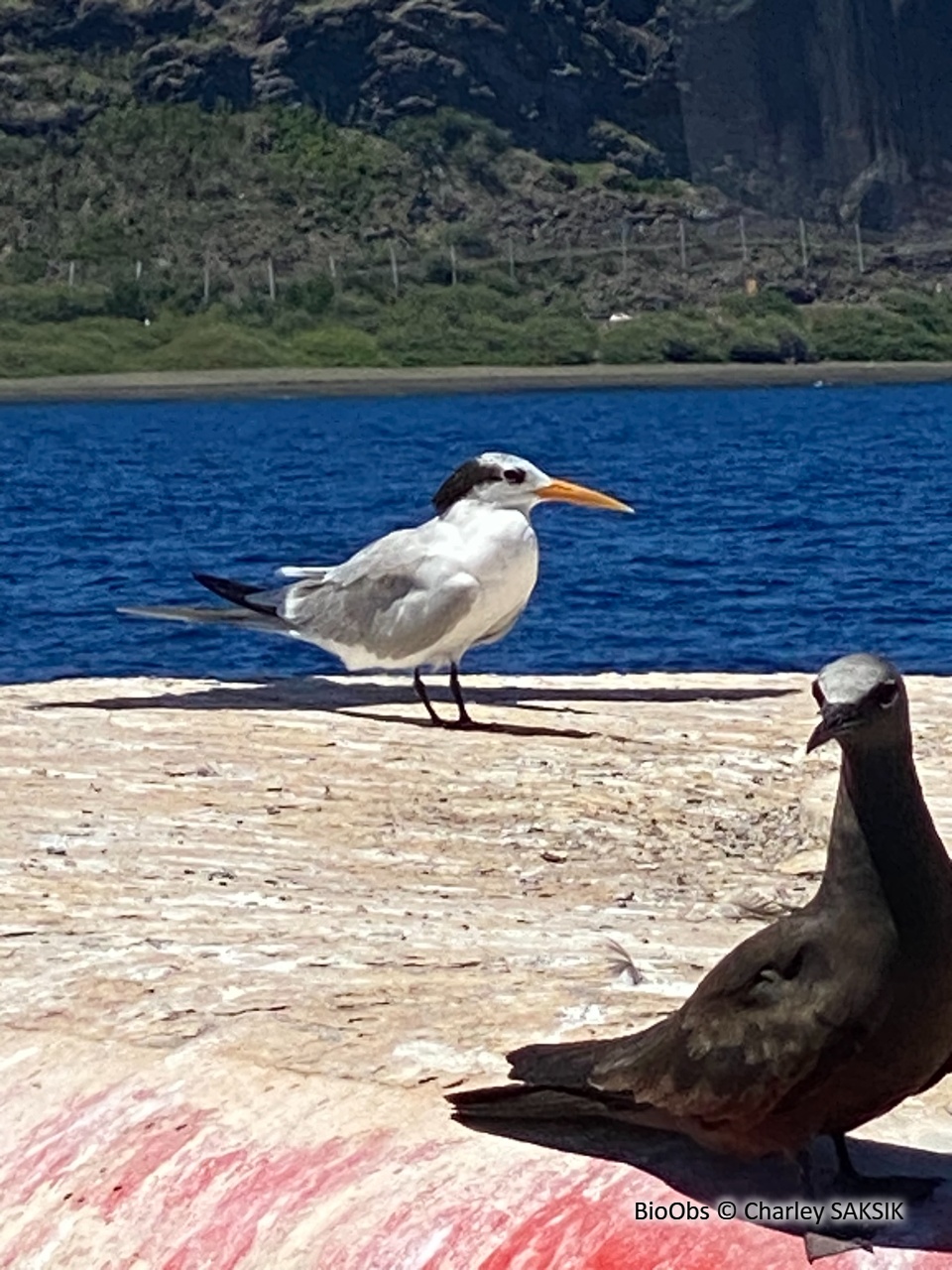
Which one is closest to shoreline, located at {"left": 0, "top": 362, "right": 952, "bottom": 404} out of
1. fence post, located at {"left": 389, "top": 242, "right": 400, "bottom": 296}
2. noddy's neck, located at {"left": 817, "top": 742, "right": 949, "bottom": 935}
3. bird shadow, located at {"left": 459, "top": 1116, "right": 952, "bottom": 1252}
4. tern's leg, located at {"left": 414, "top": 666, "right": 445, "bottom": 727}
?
fence post, located at {"left": 389, "top": 242, "right": 400, "bottom": 296}

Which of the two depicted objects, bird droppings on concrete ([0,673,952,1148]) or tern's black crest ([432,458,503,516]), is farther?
tern's black crest ([432,458,503,516])

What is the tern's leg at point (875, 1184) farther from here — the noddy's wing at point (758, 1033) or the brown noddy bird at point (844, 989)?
the noddy's wing at point (758, 1033)

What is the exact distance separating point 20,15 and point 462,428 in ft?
145

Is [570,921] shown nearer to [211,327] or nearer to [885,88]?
[211,327]

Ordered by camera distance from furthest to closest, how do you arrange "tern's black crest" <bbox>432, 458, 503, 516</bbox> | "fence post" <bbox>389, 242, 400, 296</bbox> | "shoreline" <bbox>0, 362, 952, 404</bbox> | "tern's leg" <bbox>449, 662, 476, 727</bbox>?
"fence post" <bbox>389, 242, 400, 296</bbox> < "shoreline" <bbox>0, 362, 952, 404</bbox> < "tern's black crest" <bbox>432, 458, 503, 516</bbox> < "tern's leg" <bbox>449, 662, 476, 727</bbox>

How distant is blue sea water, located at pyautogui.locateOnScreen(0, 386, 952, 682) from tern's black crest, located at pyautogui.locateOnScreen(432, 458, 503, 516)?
1.84 m

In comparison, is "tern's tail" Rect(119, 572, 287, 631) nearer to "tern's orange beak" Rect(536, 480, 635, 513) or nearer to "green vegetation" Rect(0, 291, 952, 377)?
"tern's orange beak" Rect(536, 480, 635, 513)

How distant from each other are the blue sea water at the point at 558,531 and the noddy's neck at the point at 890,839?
255 inches

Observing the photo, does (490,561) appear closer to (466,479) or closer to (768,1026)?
(466,479)

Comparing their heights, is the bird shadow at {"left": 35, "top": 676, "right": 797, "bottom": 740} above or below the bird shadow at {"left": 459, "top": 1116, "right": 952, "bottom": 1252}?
below

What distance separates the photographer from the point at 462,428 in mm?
50438

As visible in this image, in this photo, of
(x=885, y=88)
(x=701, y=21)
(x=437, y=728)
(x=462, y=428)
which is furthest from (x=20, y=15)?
(x=437, y=728)

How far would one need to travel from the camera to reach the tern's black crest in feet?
27.1

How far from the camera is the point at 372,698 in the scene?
351 inches
